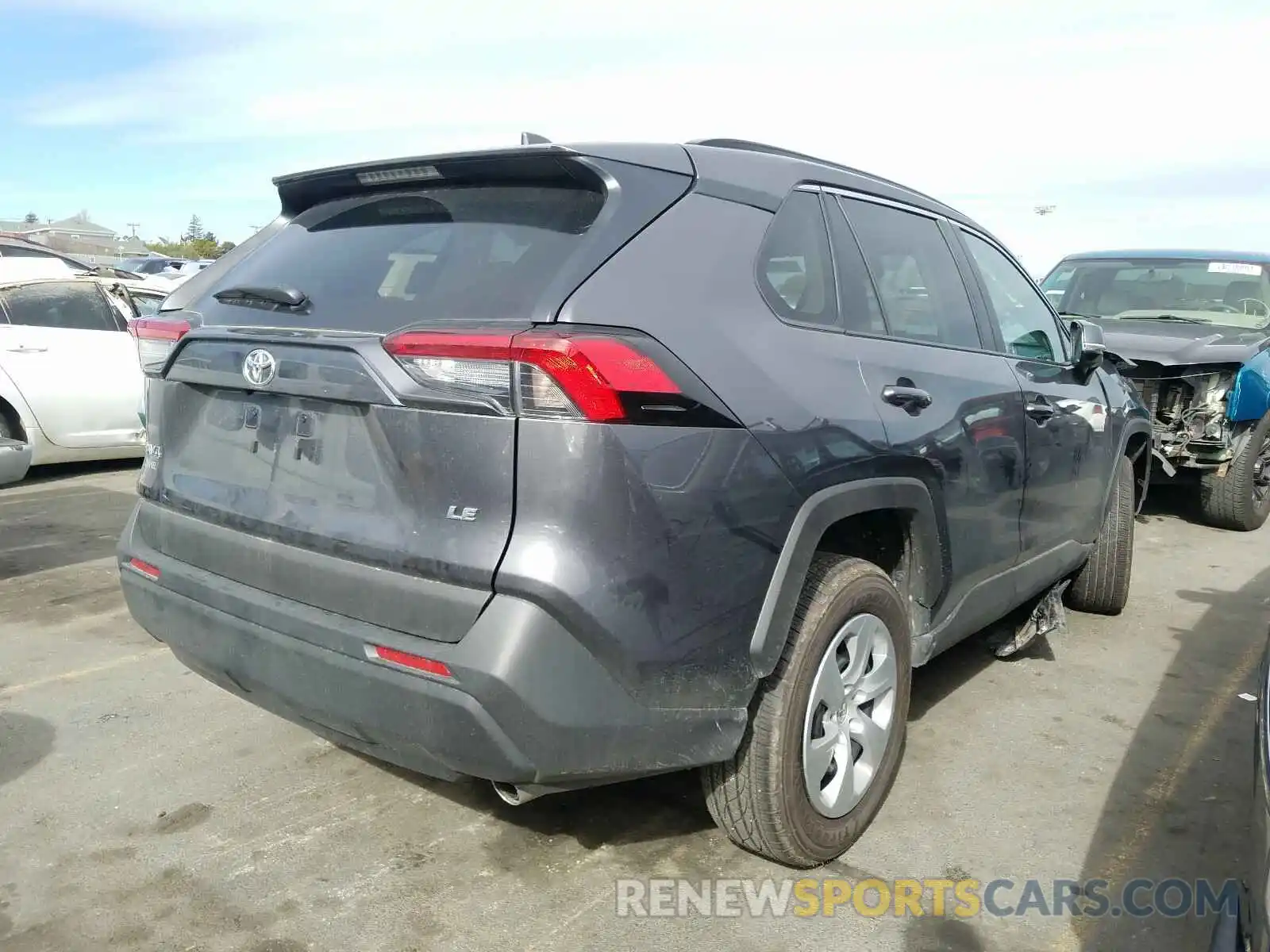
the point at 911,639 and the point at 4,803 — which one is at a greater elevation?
the point at 911,639

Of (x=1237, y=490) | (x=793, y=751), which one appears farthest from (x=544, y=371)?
(x=1237, y=490)

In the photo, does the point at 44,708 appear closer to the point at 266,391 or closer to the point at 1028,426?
the point at 266,391

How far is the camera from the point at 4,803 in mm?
3055

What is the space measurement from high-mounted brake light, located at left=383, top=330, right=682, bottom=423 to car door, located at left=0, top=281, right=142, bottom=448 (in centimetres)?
645

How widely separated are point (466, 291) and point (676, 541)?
2.36 feet

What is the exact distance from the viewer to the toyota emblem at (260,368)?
7.89ft

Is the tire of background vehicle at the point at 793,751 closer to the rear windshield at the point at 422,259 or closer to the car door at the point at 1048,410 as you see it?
the rear windshield at the point at 422,259

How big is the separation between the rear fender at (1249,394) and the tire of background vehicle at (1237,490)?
0.15 meters

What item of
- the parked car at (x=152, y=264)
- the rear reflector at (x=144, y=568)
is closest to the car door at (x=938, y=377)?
the rear reflector at (x=144, y=568)

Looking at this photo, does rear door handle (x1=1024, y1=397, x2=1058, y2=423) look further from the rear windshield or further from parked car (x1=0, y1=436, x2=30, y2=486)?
parked car (x1=0, y1=436, x2=30, y2=486)

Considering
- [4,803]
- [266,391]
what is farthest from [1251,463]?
[4,803]

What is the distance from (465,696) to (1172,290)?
25.5 ft

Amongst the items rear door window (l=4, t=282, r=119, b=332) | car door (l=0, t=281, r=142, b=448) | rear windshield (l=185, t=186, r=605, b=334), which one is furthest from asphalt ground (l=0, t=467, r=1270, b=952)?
rear door window (l=4, t=282, r=119, b=332)

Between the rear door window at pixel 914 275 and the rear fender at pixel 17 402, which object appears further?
the rear fender at pixel 17 402
